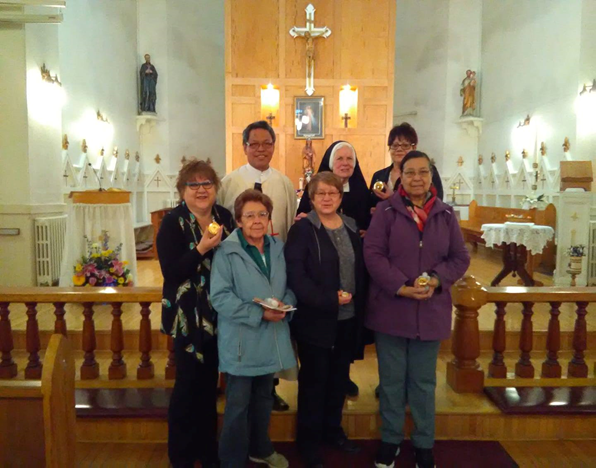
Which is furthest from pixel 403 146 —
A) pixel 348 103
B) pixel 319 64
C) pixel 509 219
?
pixel 319 64

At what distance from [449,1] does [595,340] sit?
29.1ft

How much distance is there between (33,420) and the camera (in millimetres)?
1469

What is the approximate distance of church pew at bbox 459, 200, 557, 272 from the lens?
634 centimetres

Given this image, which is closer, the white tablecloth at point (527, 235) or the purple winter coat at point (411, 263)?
the purple winter coat at point (411, 263)

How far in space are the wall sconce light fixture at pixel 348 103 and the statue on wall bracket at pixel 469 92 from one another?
11.5 feet

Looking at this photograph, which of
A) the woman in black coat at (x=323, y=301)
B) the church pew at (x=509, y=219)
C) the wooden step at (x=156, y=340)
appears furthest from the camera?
the church pew at (x=509, y=219)

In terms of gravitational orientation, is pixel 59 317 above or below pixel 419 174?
below

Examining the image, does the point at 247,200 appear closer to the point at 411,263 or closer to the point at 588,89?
the point at 411,263

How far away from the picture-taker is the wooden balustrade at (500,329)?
263cm

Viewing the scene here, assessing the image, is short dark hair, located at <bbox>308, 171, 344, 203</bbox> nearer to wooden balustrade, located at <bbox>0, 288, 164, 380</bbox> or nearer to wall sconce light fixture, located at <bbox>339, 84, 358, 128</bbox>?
wooden balustrade, located at <bbox>0, 288, 164, 380</bbox>

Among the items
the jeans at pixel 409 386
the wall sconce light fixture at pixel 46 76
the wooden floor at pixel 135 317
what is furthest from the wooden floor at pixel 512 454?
the wall sconce light fixture at pixel 46 76

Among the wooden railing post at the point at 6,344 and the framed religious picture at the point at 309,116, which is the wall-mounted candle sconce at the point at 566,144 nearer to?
the framed religious picture at the point at 309,116

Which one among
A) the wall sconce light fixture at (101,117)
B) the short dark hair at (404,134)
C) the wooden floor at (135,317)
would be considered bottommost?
the wooden floor at (135,317)

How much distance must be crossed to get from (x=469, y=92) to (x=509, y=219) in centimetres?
464
